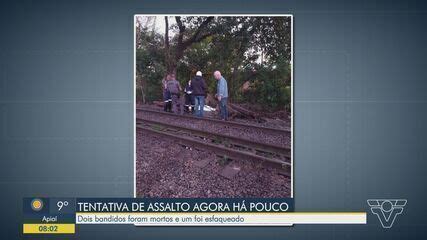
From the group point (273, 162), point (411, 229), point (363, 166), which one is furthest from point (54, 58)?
point (411, 229)

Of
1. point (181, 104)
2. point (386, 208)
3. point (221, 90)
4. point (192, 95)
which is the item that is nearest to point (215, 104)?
point (221, 90)

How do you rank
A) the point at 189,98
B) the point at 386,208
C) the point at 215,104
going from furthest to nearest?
the point at 189,98 < the point at 215,104 < the point at 386,208

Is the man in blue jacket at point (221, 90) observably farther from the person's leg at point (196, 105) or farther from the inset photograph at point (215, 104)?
the person's leg at point (196, 105)

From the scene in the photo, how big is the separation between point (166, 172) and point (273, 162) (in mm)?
1379

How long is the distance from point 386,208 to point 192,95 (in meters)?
2.82

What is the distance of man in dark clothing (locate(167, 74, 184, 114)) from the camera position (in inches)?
157

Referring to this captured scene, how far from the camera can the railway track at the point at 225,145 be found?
366cm

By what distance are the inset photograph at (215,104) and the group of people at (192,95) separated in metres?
0.01

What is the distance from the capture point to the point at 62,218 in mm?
3578

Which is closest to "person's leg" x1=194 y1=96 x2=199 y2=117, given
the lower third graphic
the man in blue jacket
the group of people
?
the group of people

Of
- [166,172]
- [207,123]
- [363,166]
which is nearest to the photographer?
[363,166]

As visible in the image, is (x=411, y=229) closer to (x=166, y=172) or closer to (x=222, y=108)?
(x=222, y=108)

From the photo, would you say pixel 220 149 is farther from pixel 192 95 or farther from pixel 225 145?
pixel 192 95

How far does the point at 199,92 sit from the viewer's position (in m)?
4.03
